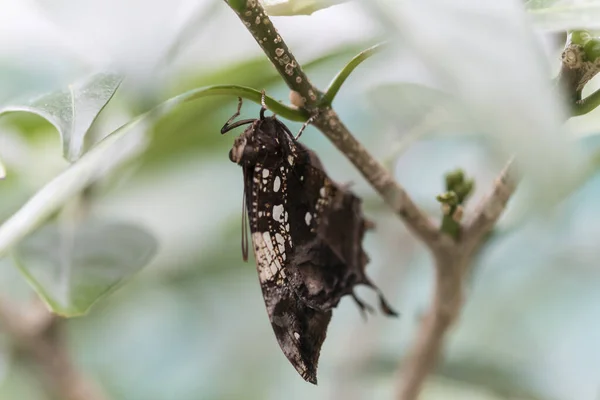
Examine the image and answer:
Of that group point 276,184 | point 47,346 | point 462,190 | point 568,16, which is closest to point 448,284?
point 462,190

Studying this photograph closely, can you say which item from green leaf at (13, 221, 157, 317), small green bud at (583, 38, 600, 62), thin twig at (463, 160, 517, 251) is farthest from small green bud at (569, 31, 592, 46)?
green leaf at (13, 221, 157, 317)

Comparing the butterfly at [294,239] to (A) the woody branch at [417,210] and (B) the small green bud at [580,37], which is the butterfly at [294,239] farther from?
(B) the small green bud at [580,37]

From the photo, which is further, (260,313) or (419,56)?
(260,313)

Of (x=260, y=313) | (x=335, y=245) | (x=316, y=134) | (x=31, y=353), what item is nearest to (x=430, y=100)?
(x=335, y=245)

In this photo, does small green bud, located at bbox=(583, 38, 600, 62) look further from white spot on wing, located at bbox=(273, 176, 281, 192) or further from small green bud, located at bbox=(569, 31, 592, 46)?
white spot on wing, located at bbox=(273, 176, 281, 192)

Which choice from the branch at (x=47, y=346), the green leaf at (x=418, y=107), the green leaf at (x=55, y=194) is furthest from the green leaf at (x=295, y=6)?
the branch at (x=47, y=346)

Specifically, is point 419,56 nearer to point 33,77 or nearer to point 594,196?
point 33,77
